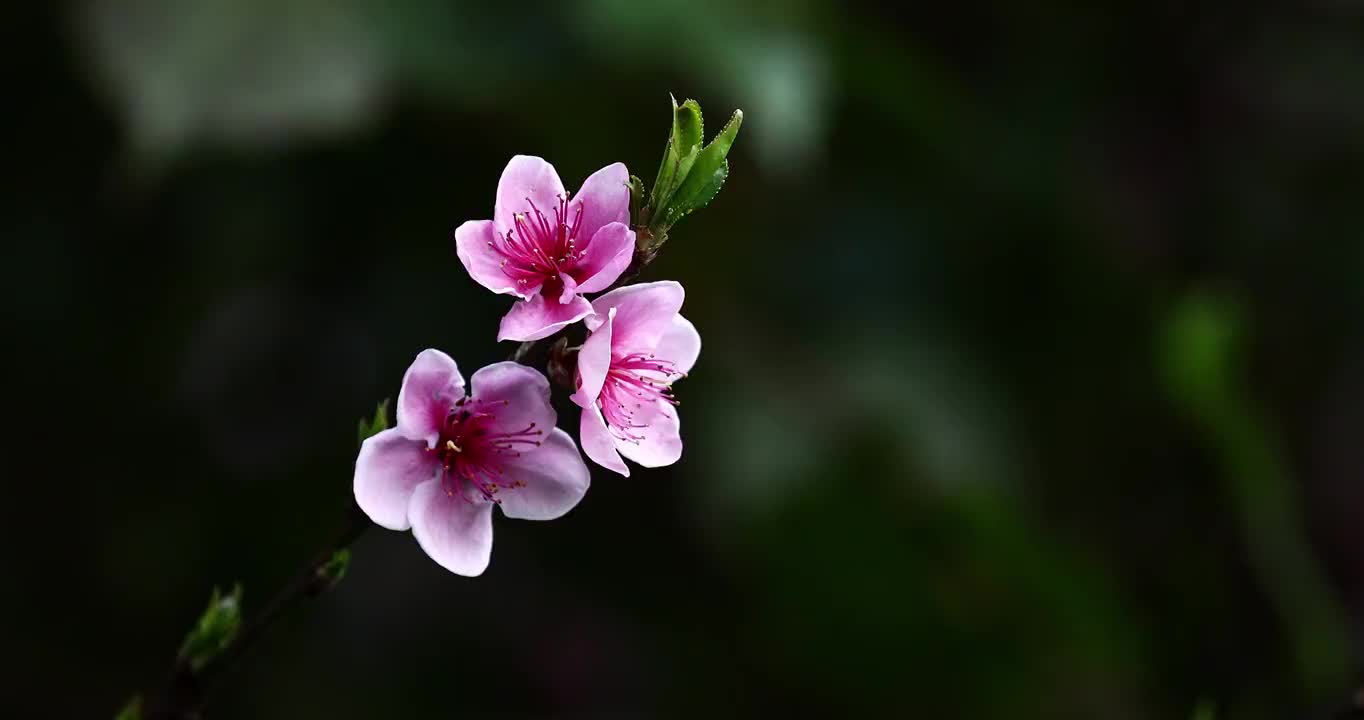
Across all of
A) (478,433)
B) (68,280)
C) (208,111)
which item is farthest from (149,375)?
(478,433)

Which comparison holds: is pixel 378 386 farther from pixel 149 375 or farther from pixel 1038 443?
pixel 1038 443

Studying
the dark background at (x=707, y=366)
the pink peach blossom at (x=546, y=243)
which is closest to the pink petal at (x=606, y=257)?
the pink peach blossom at (x=546, y=243)

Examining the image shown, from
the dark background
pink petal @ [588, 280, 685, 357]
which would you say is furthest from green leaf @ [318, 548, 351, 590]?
the dark background

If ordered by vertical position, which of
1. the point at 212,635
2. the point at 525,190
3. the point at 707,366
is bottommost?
the point at 707,366

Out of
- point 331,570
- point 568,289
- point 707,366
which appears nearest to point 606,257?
point 568,289

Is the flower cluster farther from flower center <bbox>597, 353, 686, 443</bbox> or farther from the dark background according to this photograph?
the dark background

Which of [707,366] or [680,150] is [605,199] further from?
[707,366]
